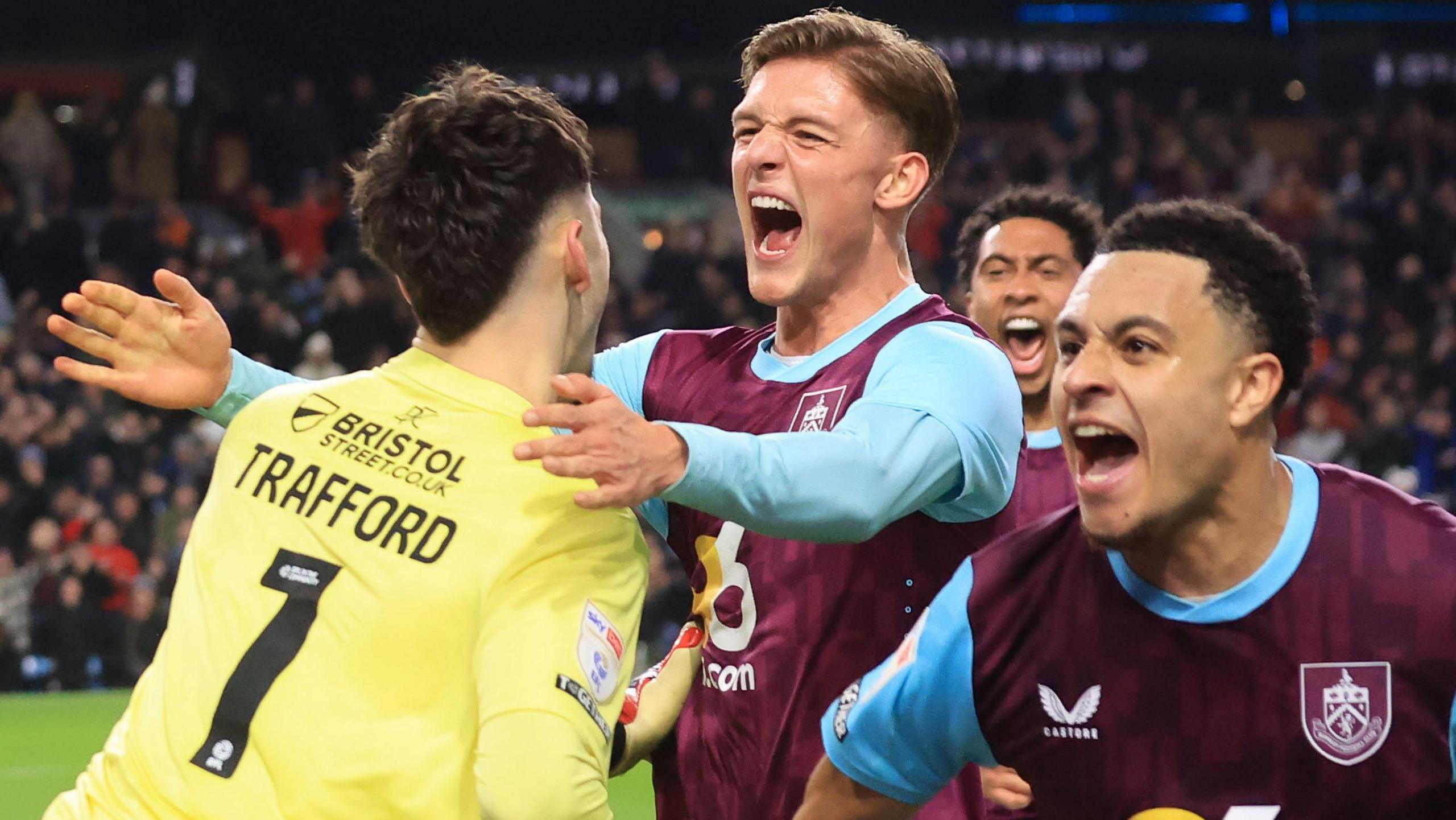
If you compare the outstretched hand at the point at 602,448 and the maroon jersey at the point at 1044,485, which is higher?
the outstretched hand at the point at 602,448

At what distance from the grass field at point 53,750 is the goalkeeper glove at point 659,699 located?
583 cm

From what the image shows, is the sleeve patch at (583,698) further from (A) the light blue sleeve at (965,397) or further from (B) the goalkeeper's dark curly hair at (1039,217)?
(B) the goalkeeper's dark curly hair at (1039,217)

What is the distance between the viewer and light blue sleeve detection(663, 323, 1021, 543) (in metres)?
2.74

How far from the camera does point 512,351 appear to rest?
2.80 meters

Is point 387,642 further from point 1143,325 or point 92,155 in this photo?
point 92,155

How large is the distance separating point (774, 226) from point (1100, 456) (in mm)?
1154

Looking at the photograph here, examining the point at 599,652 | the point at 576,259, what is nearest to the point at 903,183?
the point at 576,259

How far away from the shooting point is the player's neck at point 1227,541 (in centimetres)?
278

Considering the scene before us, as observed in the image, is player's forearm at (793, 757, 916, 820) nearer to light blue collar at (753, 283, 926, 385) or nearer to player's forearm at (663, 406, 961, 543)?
player's forearm at (663, 406, 961, 543)

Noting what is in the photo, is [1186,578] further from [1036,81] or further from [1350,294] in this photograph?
[1036,81]

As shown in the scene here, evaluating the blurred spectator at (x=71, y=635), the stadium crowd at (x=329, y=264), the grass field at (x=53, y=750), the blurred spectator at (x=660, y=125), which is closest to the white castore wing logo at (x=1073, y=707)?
the grass field at (x=53, y=750)

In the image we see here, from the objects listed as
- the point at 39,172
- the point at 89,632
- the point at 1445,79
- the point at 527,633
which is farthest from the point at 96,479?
the point at 1445,79

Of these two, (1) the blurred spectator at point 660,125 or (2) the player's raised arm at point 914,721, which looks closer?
(2) the player's raised arm at point 914,721

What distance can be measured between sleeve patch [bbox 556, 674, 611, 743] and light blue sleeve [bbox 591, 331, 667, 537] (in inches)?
47.3
